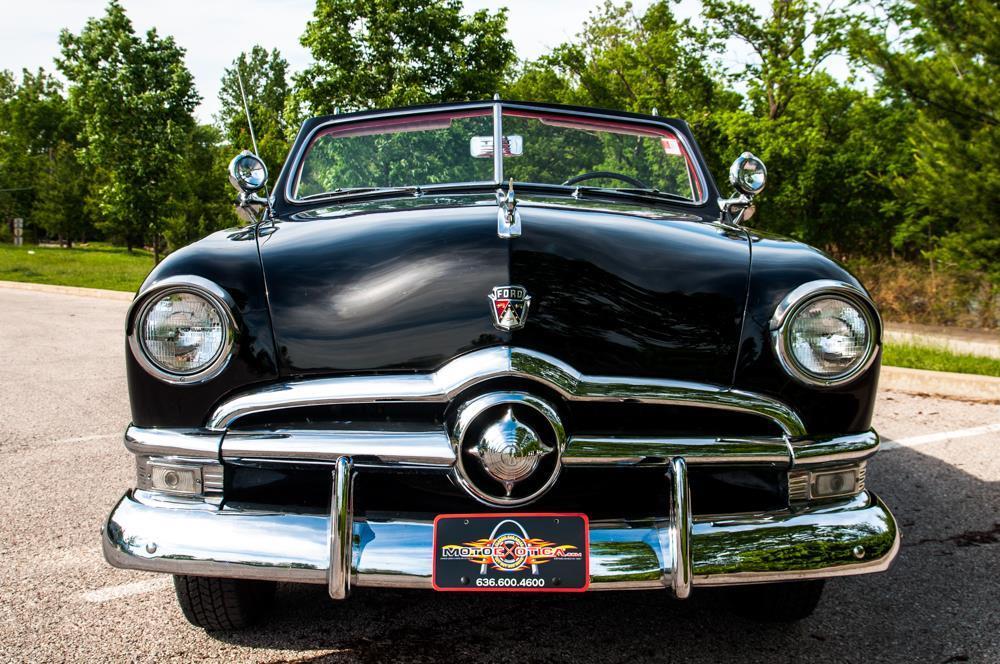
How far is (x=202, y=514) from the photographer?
197 centimetres

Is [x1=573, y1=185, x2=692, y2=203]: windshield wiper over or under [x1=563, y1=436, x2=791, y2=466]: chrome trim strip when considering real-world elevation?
over

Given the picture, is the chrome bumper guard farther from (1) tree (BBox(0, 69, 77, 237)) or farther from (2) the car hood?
(1) tree (BBox(0, 69, 77, 237))

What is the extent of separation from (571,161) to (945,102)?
898cm

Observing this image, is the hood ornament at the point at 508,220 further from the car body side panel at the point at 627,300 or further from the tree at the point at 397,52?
the tree at the point at 397,52

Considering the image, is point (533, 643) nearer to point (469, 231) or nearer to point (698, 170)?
point (469, 231)

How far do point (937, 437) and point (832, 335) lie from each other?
3488mm

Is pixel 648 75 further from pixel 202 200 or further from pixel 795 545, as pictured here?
pixel 202 200

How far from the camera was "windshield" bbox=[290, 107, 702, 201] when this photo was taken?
3.21 m

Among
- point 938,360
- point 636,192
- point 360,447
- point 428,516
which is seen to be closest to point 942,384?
point 938,360

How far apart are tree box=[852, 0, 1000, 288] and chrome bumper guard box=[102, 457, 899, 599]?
9679mm

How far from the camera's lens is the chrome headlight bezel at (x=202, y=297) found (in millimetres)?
2029

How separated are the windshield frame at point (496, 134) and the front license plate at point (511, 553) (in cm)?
150

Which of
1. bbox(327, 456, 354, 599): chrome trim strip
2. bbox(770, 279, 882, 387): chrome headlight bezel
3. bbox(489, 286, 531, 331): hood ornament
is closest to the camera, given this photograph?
bbox(327, 456, 354, 599): chrome trim strip

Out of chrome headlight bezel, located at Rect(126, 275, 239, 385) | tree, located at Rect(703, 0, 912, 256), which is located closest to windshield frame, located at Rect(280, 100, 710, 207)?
chrome headlight bezel, located at Rect(126, 275, 239, 385)
